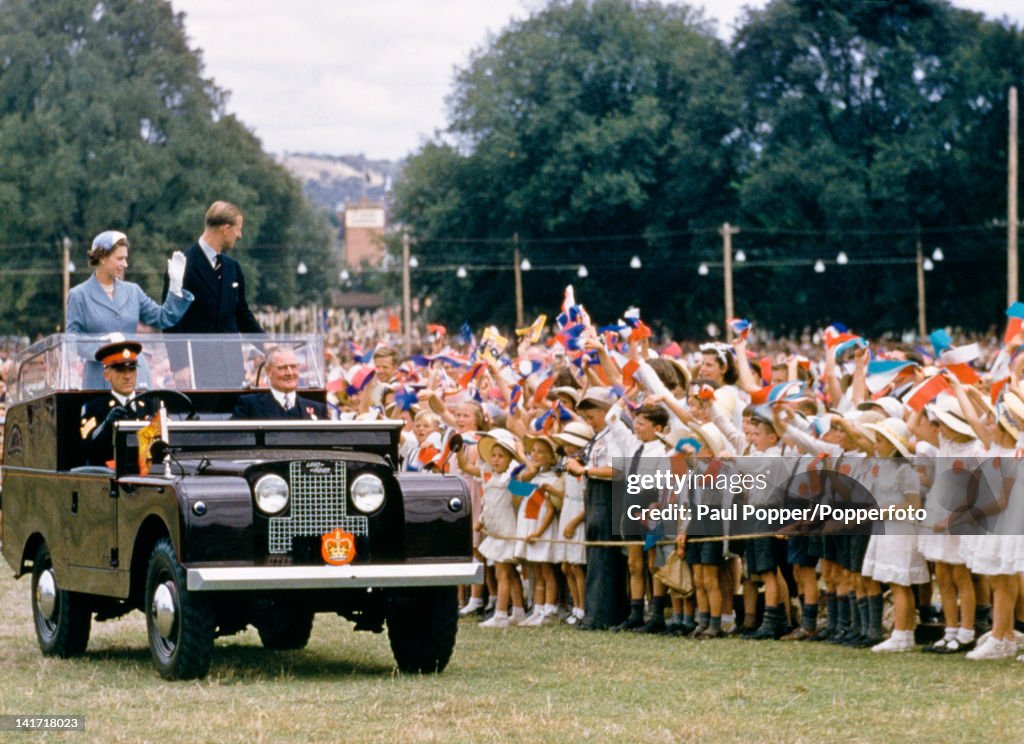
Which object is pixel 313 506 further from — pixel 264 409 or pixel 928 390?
pixel 928 390

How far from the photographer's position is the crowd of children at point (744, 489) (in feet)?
40.5

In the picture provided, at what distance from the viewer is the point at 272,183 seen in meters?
92.6

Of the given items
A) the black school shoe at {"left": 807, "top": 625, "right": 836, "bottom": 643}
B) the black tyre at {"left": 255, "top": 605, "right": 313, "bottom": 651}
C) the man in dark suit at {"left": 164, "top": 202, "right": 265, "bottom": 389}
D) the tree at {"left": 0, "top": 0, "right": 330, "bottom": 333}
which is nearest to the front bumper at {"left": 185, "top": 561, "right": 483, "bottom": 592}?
the black tyre at {"left": 255, "top": 605, "right": 313, "bottom": 651}

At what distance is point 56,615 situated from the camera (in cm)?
1295

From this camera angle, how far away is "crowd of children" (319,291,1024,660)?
12.4 meters

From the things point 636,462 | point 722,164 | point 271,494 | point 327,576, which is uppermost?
point 722,164

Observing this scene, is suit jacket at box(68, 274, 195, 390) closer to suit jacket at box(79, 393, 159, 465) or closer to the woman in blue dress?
the woman in blue dress

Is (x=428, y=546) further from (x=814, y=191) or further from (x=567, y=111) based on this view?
(x=567, y=111)

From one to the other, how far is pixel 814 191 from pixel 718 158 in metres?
6.46

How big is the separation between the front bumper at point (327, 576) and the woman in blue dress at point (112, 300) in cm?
252

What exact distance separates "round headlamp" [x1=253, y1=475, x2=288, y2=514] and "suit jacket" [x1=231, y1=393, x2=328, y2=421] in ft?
4.36

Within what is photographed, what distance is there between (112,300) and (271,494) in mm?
2721

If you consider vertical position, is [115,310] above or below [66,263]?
below

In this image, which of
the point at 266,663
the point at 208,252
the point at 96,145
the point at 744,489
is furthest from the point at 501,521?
the point at 96,145
